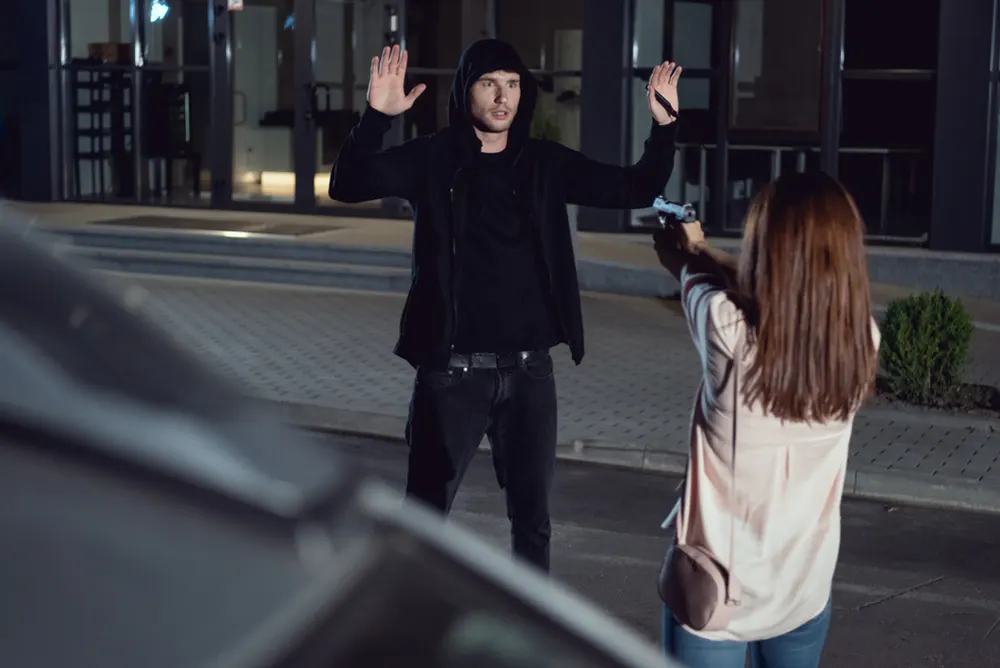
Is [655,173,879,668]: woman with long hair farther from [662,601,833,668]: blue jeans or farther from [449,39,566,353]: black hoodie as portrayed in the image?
[449,39,566,353]: black hoodie

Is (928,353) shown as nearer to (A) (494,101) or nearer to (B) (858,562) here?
(B) (858,562)

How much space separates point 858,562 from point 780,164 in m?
10.6

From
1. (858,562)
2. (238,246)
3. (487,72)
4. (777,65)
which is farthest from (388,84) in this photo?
(777,65)

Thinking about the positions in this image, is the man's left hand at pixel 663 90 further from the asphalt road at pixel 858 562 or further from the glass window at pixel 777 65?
the glass window at pixel 777 65

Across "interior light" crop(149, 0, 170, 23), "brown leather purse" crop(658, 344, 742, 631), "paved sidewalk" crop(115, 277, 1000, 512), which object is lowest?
"paved sidewalk" crop(115, 277, 1000, 512)

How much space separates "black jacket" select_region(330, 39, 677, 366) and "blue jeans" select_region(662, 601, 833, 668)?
1.43 m

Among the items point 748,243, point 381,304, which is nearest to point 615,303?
point 381,304

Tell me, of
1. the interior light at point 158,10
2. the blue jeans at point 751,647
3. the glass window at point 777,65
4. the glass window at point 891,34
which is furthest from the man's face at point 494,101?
the interior light at point 158,10

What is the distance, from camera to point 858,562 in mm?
6340

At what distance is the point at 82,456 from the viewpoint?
81cm

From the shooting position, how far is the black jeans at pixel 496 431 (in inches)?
178

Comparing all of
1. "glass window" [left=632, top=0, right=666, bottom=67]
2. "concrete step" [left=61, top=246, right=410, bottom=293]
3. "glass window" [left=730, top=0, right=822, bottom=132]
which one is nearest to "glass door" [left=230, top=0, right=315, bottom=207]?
"concrete step" [left=61, top=246, right=410, bottom=293]

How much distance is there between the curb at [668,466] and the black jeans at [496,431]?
2.36 metres

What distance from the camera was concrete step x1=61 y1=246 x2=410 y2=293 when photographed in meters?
14.7
